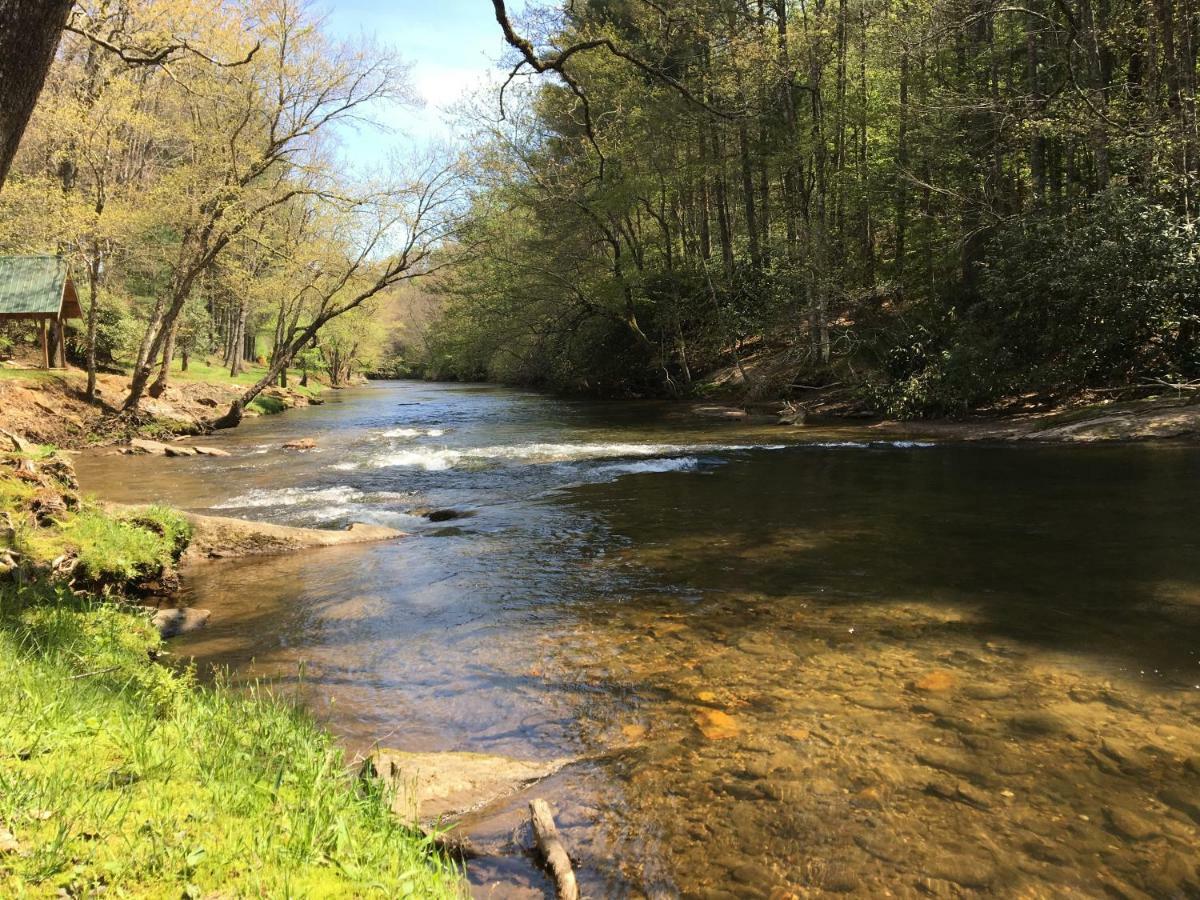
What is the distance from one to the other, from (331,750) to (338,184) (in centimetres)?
2305

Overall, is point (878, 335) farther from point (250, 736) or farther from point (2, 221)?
point (2, 221)

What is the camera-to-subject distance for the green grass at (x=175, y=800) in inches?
85.4

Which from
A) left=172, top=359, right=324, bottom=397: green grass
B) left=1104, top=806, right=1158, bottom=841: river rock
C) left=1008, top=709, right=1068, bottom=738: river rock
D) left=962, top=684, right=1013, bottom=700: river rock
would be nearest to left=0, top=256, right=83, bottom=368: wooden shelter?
left=172, top=359, right=324, bottom=397: green grass

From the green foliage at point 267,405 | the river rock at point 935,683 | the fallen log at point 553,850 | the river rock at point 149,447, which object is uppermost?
the green foliage at point 267,405

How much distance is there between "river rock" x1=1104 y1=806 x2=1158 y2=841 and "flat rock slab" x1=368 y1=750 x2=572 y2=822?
110 inches

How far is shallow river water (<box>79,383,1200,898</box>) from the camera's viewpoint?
338cm

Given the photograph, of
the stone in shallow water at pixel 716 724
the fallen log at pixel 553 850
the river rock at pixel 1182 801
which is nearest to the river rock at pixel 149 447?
the stone in shallow water at pixel 716 724

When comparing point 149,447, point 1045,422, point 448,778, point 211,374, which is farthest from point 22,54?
point 211,374

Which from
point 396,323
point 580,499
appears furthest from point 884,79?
point 396,323

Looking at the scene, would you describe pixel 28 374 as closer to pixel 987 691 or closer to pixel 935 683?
pixel 935 683

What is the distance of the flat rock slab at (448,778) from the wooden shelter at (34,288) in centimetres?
2394

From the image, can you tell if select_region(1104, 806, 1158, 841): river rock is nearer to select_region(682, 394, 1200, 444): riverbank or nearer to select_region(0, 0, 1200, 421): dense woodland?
select_region(0, 0, 1200, 421): dense woodland

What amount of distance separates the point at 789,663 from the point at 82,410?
2227 cm

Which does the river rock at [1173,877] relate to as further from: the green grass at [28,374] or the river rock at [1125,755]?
the green grass at [28,374]
